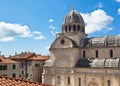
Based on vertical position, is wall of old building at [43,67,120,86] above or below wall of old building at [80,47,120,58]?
below

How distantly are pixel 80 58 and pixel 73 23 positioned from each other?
21.4ft

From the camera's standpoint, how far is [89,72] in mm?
31625

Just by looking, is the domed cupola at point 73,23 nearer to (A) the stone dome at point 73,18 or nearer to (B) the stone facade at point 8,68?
(A) the stone dome at point 73,18

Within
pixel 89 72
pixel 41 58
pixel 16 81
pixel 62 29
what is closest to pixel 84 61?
pixel 89 72

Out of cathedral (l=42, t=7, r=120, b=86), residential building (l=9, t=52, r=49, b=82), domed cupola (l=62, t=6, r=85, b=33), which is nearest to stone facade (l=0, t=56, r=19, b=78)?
cathedral (l=42, t=7, r=120, b=86)

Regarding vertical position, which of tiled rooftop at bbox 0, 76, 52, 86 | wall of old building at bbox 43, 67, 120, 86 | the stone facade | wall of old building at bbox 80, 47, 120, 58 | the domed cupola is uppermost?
the domed cupola

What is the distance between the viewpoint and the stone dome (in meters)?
36.7

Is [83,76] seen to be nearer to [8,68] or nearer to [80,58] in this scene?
[80,58]

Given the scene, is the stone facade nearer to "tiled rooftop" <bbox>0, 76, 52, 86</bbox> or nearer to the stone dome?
the stone dome

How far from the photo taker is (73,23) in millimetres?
36281

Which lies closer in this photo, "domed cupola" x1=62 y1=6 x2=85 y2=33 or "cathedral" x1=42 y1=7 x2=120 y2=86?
"cathedral" x1=42 y1=7 x2=120 y2=86

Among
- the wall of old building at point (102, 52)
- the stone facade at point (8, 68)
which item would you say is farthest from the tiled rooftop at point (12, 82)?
the wall of old building at point (102, 52)

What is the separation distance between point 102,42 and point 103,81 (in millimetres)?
6791

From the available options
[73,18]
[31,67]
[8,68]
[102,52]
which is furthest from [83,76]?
[31,67]
